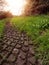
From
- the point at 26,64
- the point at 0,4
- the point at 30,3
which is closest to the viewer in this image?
the point at 26,64

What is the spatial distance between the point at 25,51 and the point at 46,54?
38.2 inches

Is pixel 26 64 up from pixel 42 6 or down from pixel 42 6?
down

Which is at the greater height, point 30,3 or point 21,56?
point 30,3

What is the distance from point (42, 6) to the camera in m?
19.9

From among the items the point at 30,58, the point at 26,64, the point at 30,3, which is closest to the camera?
the point at 26,64

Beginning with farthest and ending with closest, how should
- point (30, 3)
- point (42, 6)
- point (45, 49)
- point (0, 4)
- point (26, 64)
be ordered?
point (0, 4) → point (30, 3) → point (42, 6) → point (45, 49) → point (26, 64)

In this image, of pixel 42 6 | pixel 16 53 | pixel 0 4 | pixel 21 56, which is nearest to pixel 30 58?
pixel 21 56

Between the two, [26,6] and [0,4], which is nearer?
[26,6]

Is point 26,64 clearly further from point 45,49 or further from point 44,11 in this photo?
point 44,11

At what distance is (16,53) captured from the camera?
477cm

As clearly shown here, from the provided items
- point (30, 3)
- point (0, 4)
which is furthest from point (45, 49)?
point (0, 4)

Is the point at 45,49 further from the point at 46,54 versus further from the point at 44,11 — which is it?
the point at 44,11

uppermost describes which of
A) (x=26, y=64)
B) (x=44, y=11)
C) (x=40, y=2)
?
(x=40, y=2)

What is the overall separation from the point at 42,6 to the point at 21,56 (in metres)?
16.5
